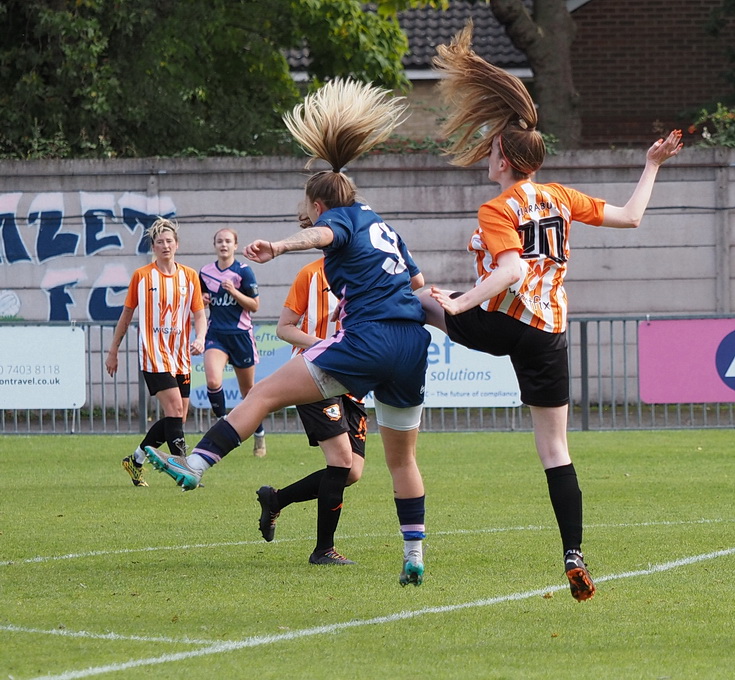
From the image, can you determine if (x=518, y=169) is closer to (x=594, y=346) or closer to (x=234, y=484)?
(x=234, y=484)

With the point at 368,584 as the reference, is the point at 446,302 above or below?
above

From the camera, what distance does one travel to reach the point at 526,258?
5.66 m

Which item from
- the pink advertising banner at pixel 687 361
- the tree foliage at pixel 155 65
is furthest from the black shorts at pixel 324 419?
the tree foliage at pixel 155 65

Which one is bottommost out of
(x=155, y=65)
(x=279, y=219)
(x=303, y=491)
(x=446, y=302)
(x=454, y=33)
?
(x=303, y=491)

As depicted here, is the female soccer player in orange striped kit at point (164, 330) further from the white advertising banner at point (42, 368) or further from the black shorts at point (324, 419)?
the white advertising banner at point (42, 368)

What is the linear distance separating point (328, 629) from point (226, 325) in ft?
24.9

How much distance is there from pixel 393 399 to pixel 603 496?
13.5 ft

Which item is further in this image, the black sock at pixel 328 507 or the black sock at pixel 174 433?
the black sock at pixel 174 433

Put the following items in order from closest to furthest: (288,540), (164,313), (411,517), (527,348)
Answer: (527,348), (411,517), (288,540), (164,313)

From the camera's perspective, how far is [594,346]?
16781mm

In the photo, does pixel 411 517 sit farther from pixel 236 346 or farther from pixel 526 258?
pixel 236 346

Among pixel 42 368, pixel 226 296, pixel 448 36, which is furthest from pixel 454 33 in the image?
pixel 226 296

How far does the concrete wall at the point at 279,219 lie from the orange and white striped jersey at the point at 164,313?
704 centimetres

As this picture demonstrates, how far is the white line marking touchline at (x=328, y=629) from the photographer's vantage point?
457cm
